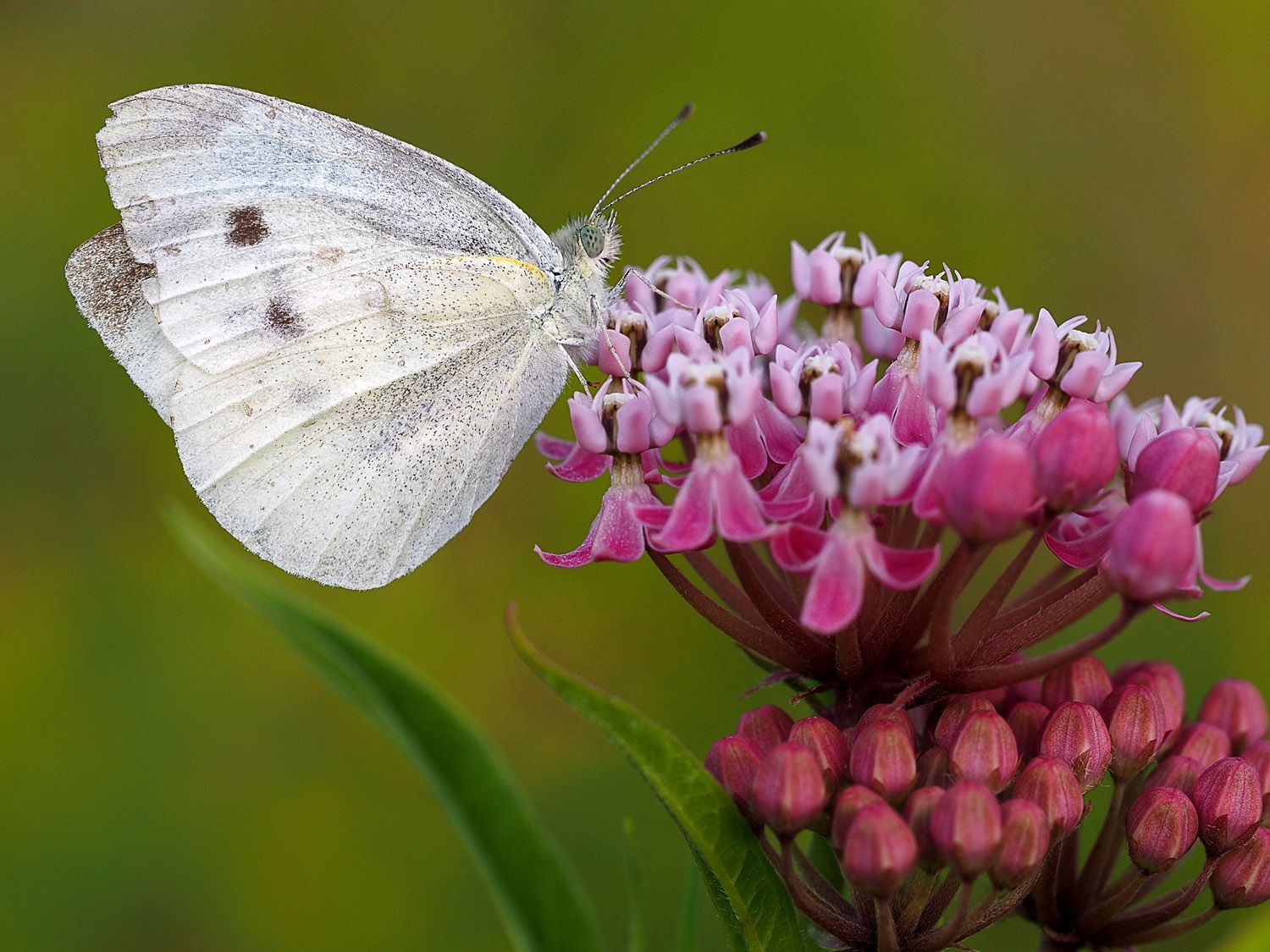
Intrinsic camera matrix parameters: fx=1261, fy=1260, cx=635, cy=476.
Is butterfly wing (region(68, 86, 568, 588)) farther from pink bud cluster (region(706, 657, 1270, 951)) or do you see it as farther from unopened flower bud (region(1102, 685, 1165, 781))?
unopened flower bud (region(1102, 685, 1165, 781))

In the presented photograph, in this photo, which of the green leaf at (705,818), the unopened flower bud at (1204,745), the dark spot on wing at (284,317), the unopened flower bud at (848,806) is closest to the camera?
the green leaf at (705,818)

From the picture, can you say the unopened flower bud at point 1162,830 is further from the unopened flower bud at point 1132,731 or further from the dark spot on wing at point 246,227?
the dark spot on wing at point 246,227

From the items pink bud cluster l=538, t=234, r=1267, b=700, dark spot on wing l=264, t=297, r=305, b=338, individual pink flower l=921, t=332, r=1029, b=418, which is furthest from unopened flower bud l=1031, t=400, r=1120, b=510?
dark spot on wing l=264, t=297, r=305, b=338

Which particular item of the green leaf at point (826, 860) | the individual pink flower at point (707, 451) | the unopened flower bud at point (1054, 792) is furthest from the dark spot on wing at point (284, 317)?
the unopened flower bud at point (1054, 792)

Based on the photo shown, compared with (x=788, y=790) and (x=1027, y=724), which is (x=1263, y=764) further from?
(x=788, y=790)

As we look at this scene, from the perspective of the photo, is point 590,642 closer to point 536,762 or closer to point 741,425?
point 536,762

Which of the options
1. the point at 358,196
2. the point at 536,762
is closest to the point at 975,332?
the point at 358,196

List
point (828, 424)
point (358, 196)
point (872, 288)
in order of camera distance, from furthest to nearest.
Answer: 1. point (358, 196)
2. point (872, 288)
3. point (828, 424)

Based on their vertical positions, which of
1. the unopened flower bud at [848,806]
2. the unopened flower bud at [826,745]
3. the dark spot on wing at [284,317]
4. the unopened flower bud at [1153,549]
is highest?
the dark spot on wing at [284,317]
